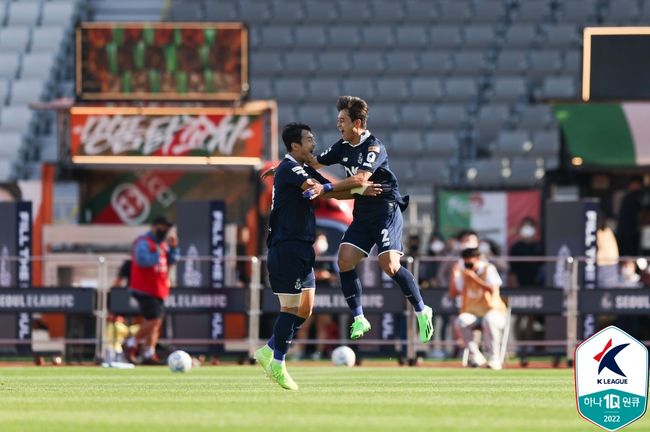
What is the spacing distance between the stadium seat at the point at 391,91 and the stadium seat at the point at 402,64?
1.51 feet

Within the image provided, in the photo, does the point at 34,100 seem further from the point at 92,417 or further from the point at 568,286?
the point at 92,417

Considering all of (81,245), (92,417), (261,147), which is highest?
(261,147)

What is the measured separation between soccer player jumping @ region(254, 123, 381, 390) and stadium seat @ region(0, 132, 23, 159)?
19.3m

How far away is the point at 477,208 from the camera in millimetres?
27734

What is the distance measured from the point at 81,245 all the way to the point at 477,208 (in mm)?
6637

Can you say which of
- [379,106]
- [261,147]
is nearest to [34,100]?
[379,106]

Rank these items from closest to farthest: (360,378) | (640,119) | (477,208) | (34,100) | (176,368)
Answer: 1. (360,378)
2. (176,368)
3. (640,119)
4. (477,208)
5. (34,100)

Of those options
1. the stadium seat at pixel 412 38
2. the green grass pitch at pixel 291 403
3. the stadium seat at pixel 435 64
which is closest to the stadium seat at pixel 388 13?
the stadium seat at pixel 412 38

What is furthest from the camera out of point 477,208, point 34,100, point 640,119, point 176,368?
point 34,100

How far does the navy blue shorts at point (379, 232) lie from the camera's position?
15.0m

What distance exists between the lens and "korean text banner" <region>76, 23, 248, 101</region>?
2689 centimetres

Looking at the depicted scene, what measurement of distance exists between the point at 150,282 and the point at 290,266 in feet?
25.8

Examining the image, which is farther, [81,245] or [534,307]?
[81,245]

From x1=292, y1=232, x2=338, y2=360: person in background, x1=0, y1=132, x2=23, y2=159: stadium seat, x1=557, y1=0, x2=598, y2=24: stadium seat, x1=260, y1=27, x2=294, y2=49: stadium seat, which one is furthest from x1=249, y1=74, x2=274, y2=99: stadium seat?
x1=292, y1=232, x2=338, y2=360: person in background
